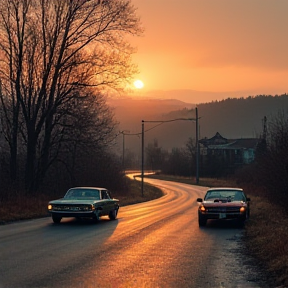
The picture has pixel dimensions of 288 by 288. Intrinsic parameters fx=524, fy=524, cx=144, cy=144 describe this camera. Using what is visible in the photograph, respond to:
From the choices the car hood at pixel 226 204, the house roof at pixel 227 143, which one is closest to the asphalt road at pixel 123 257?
the car hood at pixel 226 204

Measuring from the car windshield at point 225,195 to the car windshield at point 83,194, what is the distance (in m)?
4.69

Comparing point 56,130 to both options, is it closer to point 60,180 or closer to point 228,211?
point 60,180

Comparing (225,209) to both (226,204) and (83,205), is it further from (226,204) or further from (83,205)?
(83,205)

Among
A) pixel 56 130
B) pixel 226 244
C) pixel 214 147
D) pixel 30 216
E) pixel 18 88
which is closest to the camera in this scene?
pixel 226 244

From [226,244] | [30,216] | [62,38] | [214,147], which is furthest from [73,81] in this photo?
[214,147]

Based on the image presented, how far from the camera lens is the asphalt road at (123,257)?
9.39m

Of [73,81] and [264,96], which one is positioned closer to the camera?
[73,81]

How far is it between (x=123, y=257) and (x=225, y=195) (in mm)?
10670

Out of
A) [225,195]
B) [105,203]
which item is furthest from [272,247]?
[105,203]

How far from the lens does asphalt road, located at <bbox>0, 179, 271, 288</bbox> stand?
30.8ft

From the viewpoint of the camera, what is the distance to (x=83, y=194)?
22266 mm

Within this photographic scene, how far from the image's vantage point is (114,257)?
475 inches

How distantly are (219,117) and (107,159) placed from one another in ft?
467

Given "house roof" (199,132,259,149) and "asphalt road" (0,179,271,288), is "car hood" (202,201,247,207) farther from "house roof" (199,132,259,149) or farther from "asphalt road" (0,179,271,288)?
"house roof" (199,132,259,149)
